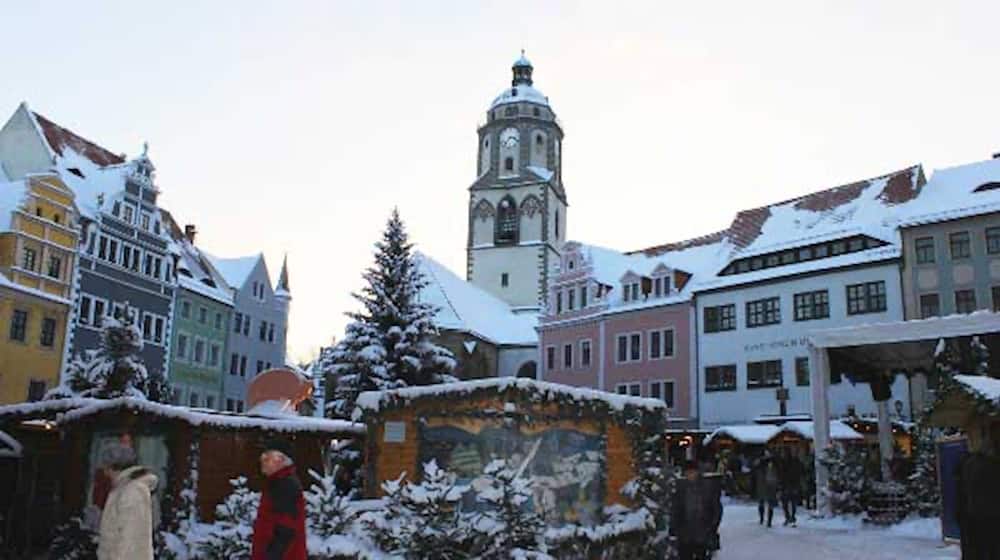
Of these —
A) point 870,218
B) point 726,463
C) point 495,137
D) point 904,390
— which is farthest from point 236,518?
point 495,137

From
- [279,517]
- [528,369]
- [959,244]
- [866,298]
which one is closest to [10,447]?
[279,517]

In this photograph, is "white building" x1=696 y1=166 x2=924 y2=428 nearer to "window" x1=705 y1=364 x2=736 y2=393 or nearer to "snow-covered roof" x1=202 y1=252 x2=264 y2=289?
"window" x1=705 y1=364 x2=736 y2=393

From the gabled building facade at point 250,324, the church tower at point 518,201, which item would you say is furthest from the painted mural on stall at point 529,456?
the church tower at point 518,201

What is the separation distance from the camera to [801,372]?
4025 cm

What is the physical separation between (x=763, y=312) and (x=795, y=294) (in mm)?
1721

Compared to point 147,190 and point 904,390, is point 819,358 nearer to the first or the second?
point 904,390

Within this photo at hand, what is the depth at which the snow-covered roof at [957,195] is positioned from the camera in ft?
120

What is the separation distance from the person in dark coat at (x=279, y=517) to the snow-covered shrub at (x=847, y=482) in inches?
728

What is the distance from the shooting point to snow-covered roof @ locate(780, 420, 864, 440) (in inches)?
1270

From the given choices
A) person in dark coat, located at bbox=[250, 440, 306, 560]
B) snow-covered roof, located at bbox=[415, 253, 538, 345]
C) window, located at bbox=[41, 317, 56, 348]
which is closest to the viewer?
person in dark coat, located at bbox=[250, 440, 306, 560]

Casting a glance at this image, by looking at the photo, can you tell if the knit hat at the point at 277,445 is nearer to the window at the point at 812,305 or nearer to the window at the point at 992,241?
the window at the point at 812,305

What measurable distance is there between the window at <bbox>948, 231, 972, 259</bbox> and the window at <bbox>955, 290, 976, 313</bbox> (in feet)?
4.52

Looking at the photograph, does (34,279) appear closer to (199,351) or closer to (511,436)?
(199,351)

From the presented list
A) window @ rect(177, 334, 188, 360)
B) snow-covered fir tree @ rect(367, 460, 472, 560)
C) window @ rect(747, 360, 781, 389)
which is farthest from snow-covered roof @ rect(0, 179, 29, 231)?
window @ rect(747, 360, 781, 389)
